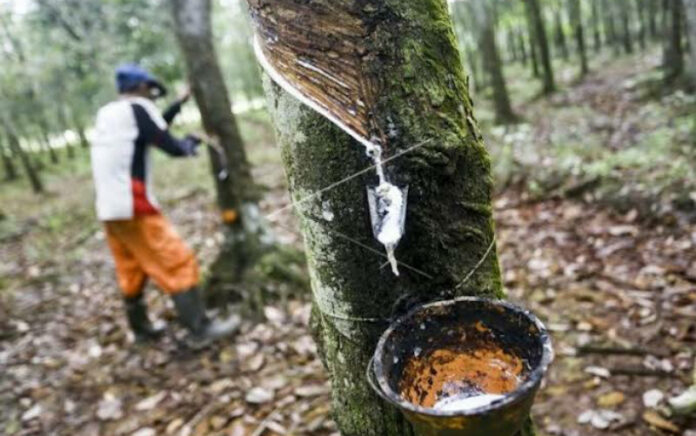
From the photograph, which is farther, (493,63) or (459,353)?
(493,63)

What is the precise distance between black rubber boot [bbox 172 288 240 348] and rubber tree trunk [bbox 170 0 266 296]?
471 mm

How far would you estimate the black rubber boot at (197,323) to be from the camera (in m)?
4.07

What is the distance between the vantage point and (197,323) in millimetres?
4133

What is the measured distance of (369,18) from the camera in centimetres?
134

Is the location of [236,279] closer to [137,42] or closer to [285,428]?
[285,428]

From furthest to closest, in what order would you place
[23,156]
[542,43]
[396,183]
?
[23,156] < [542,43] < [396,183]

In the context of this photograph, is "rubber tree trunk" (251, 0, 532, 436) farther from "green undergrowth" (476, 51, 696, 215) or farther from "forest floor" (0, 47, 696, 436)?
"green undergrowth" (476, 51, 696, 215)

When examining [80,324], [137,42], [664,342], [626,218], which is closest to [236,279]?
[80,324]

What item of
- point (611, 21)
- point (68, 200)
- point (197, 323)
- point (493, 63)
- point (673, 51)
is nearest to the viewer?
point (197, 323)

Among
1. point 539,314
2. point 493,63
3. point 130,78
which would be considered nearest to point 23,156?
point 493,63

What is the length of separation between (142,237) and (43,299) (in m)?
2.80

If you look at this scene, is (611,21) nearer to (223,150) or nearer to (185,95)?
(223,150)

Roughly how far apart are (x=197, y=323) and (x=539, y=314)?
8.79 ft

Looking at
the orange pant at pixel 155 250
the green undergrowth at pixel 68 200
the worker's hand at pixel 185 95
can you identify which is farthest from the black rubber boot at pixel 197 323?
the green undergrowth at pixel 68 200
